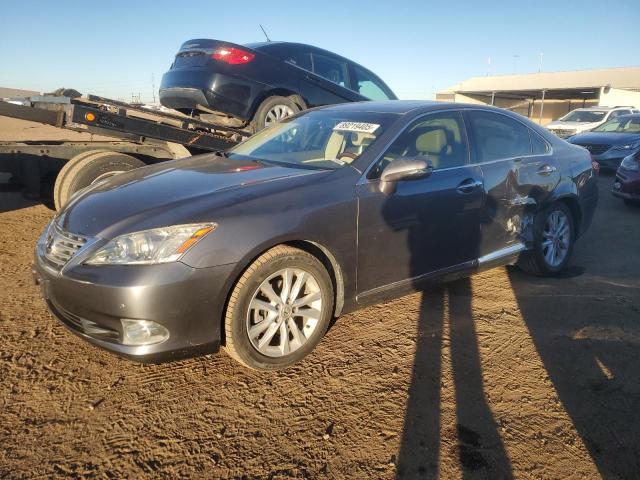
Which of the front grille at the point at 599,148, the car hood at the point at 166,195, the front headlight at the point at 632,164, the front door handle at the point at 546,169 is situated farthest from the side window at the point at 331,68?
the front grille at the point at 599,148

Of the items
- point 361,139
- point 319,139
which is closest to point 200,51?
point 319,139

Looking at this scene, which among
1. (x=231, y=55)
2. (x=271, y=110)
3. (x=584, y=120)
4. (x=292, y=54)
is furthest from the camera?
(x=584, y=120)

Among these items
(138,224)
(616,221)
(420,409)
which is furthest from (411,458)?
(616,221)

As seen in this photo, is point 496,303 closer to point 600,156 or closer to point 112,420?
point 112,420

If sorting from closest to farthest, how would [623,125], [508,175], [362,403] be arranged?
[362,403], [508,175], [623,125]

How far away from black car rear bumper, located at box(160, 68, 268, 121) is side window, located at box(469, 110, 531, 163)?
3345 millimetres

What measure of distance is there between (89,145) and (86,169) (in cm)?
59

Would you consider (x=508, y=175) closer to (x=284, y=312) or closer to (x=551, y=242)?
(x=551, y=242)

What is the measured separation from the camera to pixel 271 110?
21.8 feet

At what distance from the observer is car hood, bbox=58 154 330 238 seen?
259 cm

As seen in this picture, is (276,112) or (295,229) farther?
(276,112)

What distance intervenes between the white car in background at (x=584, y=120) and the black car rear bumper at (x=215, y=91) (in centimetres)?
1256

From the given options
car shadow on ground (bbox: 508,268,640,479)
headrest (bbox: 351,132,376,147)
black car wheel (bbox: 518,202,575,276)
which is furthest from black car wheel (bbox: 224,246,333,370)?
black car wheel (bbox: 518,202,575,276)

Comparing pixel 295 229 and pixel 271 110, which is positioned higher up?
pixel 271 110
